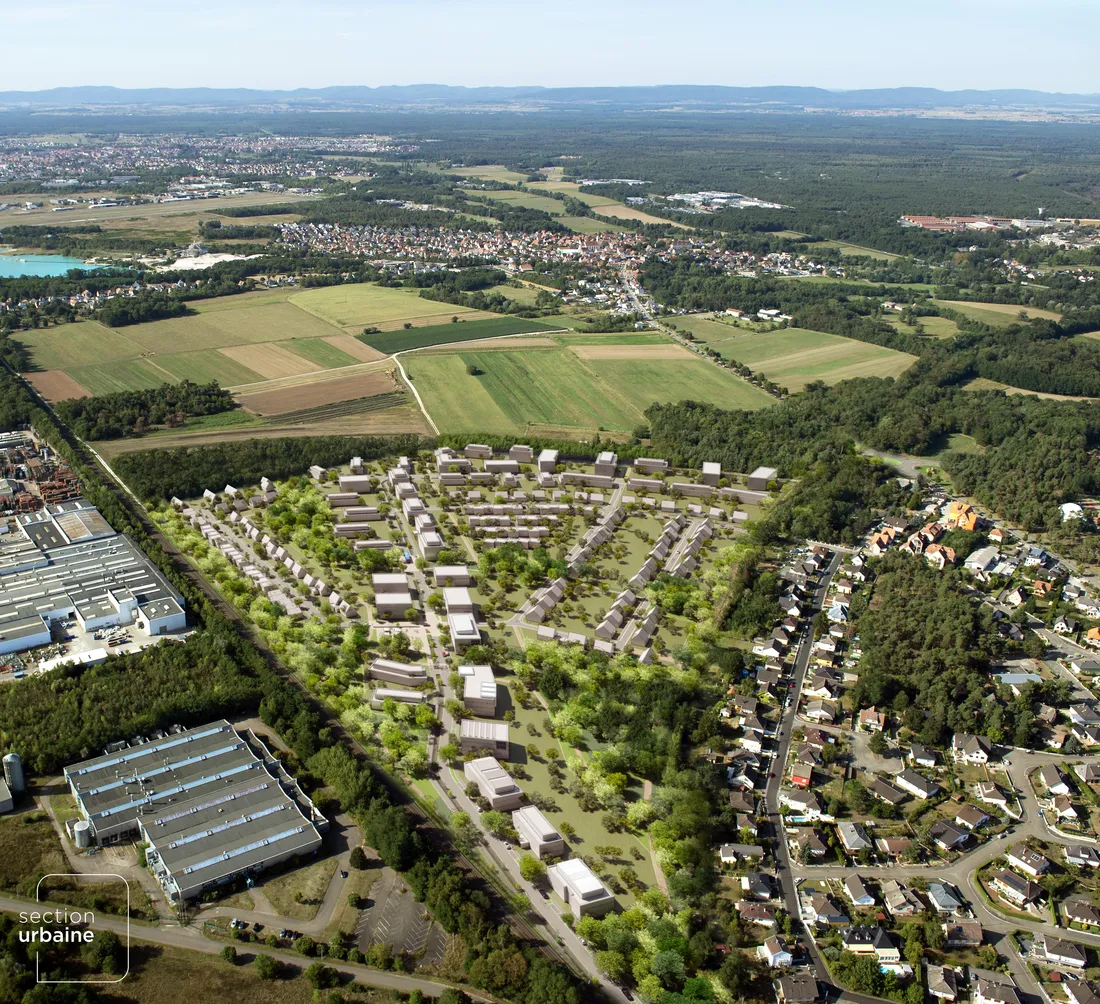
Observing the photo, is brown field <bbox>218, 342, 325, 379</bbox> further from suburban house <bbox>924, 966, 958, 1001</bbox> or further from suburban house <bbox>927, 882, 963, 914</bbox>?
suburban house <bbox>924, 966, 958, 1001</bbox>

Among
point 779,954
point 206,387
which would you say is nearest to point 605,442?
point 206,387

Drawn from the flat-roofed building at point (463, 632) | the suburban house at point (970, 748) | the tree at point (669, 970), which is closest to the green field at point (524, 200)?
the flat-roofed building at point (463, 632)

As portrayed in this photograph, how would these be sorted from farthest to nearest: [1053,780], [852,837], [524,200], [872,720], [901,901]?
[524,200]
[872,720]
[1053,780]
[852,837]
[901,901]

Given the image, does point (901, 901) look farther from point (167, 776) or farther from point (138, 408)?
point (138, 408)

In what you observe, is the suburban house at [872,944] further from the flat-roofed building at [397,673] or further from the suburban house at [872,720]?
the flat-roofed building at [397,673]

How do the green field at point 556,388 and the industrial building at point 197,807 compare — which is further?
the green field at point 556,388

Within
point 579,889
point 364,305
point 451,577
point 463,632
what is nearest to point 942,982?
point 579,889
